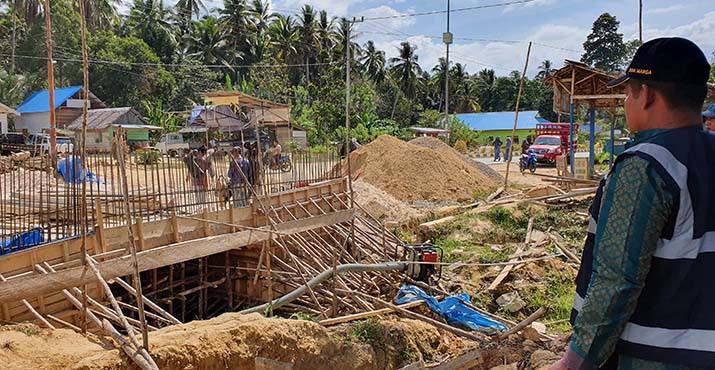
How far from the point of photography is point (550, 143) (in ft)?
99.4

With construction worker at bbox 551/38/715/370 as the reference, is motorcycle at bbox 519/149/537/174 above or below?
below

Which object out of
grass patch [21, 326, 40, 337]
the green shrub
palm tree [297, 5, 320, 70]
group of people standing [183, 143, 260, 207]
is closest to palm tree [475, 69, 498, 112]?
palm tree [297, 5, 320, 70]

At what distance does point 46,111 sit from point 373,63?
2816cm

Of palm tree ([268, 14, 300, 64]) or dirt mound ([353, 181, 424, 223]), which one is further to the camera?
palm tree ([268, 14, 300, 64])

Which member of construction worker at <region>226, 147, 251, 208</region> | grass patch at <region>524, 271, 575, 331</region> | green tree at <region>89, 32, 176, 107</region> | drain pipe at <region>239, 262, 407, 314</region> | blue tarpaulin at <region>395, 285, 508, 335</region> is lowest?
grass patch at <region>524, 271, 575, 331</region>

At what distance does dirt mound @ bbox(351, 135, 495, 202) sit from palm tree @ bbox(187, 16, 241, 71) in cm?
2661

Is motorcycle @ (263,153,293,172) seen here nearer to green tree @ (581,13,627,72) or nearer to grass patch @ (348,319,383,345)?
grass patch @ (348,319,383,345)

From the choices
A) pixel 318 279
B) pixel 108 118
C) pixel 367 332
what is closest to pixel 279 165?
pixel 318 279

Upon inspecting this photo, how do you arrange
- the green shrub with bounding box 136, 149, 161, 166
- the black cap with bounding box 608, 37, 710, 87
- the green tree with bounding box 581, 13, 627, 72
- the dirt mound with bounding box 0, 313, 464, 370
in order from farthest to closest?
the green tree with bounding box 581, 13, 627, 72 → the green shrub with bounding box 136, 149, 161, 166 → the dirt mound with bounding box 0, 313, 464, 370 → the black cap with bounding box 608, 37, 710, 87

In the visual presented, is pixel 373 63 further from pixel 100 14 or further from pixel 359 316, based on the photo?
pixel 359 316

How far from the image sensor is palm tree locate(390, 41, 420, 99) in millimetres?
51875

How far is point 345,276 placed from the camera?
1125 cm

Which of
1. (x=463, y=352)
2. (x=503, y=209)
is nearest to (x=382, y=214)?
(x=503, y=209)

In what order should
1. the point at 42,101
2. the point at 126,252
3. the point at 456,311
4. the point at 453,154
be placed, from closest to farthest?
1. the point at 126,252
2. the point at 456,311
3. the point at 453,154
4. the point at 42,101
